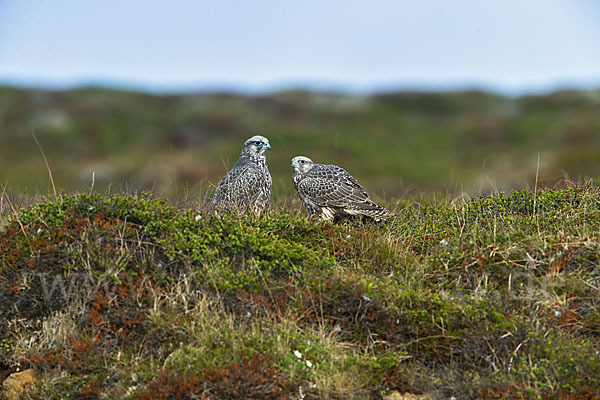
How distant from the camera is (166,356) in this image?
221 inches

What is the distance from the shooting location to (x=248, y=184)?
834 centimetres

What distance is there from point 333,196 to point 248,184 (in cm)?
120

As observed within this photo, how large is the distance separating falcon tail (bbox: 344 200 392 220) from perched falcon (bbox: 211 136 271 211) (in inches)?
48.3

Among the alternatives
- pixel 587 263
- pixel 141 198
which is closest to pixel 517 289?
pixel 587 263

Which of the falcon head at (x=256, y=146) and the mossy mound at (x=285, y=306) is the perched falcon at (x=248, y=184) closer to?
the falcon head at (x=256, y=146)

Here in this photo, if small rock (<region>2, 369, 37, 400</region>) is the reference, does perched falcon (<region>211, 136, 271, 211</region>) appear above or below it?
above

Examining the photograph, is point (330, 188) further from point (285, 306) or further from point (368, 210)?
point (285, 306)

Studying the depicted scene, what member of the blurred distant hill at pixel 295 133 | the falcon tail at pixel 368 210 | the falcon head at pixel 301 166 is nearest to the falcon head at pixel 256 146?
the falcon head at pixel 301 166

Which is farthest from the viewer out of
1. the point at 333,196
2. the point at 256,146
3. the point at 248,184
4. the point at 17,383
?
the point at 256,146

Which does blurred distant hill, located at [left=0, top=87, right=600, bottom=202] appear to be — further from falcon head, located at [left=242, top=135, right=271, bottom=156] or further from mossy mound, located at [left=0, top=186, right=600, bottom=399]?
mossy mound, located at [left=0, top=186, right=600, bottom=399]

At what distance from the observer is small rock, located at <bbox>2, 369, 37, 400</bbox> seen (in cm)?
553

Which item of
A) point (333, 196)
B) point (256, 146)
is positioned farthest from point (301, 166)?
point (333, 196)

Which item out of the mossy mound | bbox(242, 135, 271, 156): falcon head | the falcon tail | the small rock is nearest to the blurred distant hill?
bbox(242, 135, 271, 156): falcon head

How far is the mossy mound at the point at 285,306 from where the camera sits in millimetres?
5250
